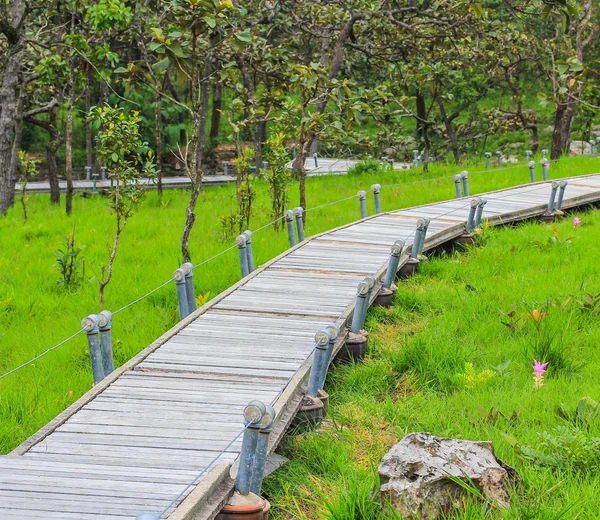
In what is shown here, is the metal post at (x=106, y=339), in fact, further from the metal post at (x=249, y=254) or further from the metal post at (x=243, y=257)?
the metal post at (x=249, y=254)

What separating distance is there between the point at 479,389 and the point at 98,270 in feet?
19.4

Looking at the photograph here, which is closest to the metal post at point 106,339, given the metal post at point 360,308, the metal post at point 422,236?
the metal post at point 360,308

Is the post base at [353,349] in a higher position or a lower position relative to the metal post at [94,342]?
lower

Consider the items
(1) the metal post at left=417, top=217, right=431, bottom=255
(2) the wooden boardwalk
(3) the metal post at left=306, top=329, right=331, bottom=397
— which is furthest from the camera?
(1) the metal post at left=417, top=217, right=431, bottom=255

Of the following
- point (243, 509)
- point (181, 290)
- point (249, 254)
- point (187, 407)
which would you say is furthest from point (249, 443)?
point (249, 254)

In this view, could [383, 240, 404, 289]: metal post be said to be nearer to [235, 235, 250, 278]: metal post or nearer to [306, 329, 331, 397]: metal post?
[235, 235, 250, 278]: metal post

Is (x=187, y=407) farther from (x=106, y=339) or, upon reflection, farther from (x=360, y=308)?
(x=360, y=308)

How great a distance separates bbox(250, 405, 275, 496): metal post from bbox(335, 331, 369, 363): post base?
2.90 meters

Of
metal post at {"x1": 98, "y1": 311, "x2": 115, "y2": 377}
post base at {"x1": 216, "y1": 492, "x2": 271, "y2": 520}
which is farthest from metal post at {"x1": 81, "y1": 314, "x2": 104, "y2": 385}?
post base at {"x1": 216, "y1": 492, "x2": 271, "y2": 520}

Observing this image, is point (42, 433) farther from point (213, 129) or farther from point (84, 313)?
point (213, 129)

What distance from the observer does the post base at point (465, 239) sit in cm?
1178

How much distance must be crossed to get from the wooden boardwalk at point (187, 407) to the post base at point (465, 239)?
243 cm

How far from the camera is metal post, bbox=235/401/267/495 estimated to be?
13.8 ft

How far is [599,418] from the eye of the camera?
568 cm
